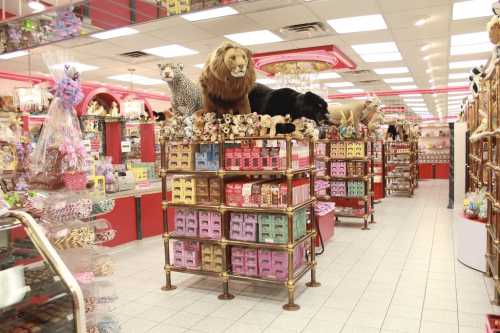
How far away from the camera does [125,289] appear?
4625 millimetres

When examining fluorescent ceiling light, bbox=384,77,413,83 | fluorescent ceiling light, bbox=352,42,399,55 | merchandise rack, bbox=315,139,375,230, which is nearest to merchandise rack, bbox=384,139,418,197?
fluorescent ceiling light, bbox=384,77,413,83

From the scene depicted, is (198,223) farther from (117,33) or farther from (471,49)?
(471,49)

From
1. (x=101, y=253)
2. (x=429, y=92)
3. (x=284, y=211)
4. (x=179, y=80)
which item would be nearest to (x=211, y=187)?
(x=284, y=211)

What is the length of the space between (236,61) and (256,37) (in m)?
3.87

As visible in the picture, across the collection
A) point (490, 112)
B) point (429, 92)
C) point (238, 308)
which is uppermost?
point (429, 92)

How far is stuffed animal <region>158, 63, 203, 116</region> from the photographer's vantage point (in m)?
4.57

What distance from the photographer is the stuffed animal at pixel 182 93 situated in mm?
4570

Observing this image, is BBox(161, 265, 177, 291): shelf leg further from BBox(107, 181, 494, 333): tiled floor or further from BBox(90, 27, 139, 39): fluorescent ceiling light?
BBox(90, 27, 139, 39): fluorescent ceiling light

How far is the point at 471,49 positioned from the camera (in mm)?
8898

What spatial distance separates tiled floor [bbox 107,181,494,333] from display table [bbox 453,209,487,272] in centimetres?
13

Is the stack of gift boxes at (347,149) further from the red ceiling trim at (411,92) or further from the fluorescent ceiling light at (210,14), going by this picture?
the red ceiling trim at (411,92)

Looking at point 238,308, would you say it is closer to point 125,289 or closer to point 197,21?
point 125,289

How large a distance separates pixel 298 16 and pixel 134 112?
4.05 m

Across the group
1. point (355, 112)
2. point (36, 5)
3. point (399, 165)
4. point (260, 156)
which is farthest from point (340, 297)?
point (399, 165)
